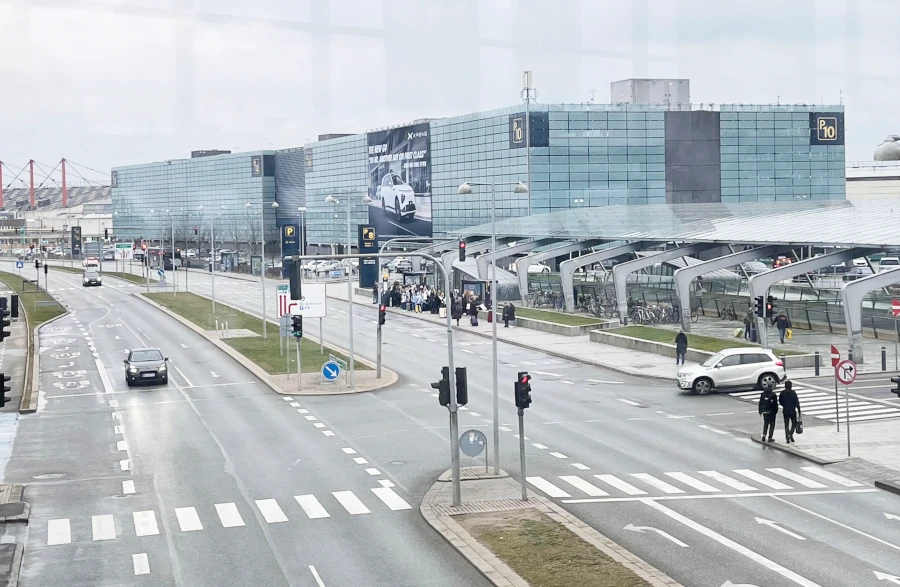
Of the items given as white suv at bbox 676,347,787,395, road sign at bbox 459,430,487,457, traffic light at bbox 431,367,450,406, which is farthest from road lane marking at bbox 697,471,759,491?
white suv at bbox 676,347,787,395

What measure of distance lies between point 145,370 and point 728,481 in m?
25.3

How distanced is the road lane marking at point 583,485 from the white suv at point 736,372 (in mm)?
14577

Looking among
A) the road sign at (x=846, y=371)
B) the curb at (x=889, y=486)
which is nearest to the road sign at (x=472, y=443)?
the curb at (x=889, y=486)

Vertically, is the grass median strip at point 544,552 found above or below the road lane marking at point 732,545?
above

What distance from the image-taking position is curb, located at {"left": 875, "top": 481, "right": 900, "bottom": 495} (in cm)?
2552

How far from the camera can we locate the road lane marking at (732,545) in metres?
18.8

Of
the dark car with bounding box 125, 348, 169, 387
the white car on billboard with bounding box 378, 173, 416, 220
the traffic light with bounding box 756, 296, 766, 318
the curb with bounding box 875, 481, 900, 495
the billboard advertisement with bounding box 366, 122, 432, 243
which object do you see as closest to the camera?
the curb with bounding box 875, 481, 900, 495

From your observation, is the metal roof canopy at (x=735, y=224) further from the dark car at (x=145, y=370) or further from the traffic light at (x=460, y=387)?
the dark car at (x=145, y=370)

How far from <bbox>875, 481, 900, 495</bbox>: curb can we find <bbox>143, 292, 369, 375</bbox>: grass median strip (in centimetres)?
2592

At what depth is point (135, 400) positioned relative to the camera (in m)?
41.4

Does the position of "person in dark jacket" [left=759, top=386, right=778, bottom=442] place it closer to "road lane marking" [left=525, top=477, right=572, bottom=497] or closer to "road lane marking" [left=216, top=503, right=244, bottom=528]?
"road lane marking" [left=525, top=477, right=572, bottom=497]

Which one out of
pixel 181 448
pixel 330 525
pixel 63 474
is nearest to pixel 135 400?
pixel 181 448

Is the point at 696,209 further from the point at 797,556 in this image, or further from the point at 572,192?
the point at 797,556

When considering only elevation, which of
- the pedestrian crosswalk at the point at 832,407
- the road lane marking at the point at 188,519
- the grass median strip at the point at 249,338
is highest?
the grass median strip at the point at 249,338
